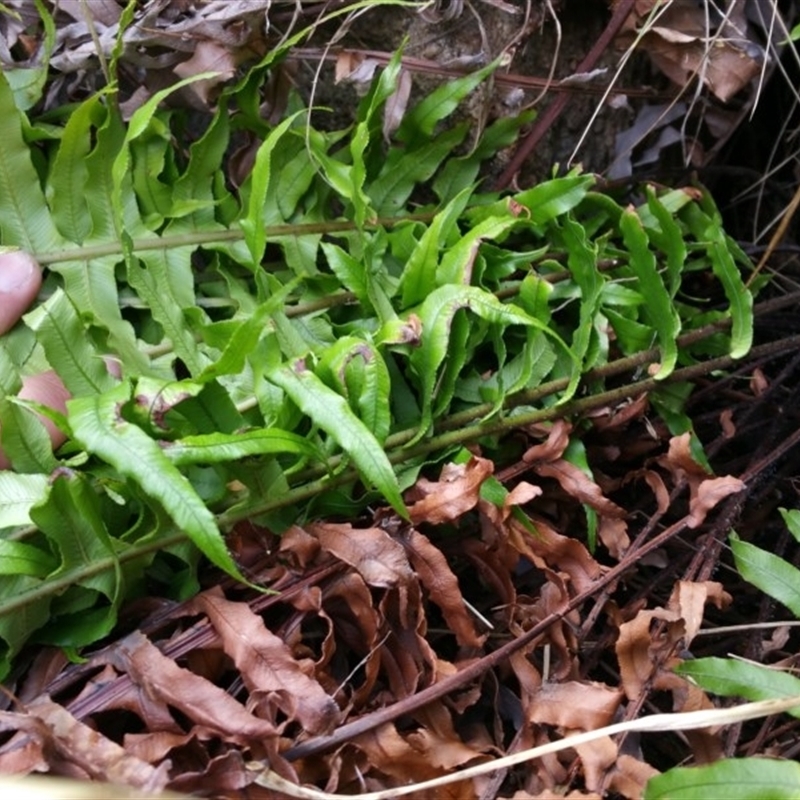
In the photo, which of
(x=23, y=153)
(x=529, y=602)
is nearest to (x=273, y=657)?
(x=529, y=602)

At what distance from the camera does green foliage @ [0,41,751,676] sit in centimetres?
85

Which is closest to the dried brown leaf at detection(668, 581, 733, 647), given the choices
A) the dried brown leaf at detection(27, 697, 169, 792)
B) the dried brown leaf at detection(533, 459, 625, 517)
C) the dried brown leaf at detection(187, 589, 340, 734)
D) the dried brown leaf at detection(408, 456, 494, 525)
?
the dried brown leaf at detection(533, 459, 625, 517)

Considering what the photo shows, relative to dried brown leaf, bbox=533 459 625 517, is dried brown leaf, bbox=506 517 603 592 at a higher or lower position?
lower

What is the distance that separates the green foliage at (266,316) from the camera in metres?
0.85

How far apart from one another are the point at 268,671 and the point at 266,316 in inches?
12.6

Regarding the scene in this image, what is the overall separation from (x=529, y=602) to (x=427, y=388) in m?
0.24

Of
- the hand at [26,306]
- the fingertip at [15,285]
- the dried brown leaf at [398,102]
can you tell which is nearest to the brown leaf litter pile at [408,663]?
the hand at [26,306]

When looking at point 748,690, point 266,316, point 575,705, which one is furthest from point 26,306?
point 748,690

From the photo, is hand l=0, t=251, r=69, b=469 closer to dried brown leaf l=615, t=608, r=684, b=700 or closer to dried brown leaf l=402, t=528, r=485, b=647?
dried brown leaf l=402, t=528, r=485, b=647

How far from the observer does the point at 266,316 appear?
0.86 metres

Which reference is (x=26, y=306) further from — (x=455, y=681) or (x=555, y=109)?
(x=555, y=109)

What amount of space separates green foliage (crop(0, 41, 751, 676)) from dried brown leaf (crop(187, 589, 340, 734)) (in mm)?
81

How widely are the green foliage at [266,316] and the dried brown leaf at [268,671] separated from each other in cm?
8

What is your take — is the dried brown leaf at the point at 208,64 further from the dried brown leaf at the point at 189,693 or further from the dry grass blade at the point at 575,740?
the dry grass blade at the point at 575,740
